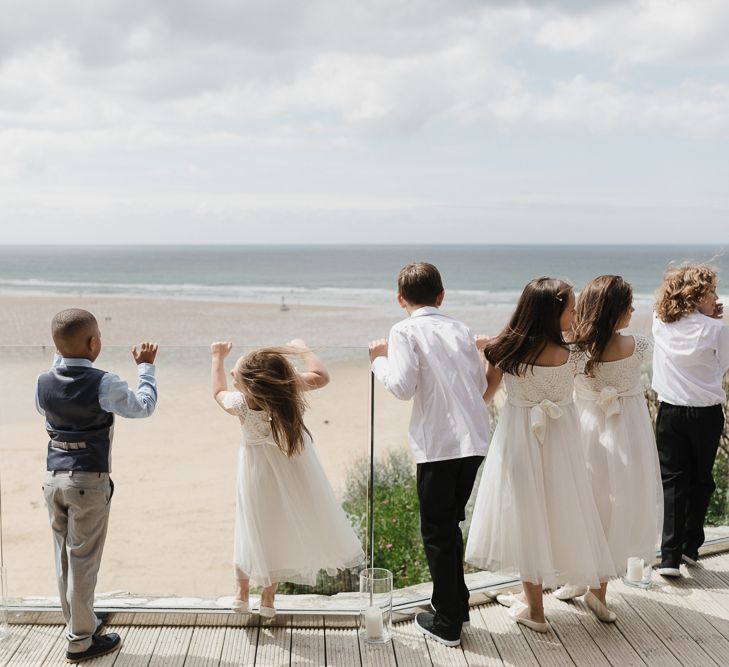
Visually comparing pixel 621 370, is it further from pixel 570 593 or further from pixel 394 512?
pixel 394 512

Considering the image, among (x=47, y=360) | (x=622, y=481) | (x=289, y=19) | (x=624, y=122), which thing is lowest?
(x=622, y=481)

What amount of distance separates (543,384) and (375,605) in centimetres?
122

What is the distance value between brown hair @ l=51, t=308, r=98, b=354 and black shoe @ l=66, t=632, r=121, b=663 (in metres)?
1.25

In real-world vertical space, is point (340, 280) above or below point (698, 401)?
below

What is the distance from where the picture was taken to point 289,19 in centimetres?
6450

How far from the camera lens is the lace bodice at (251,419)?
12.1 ft

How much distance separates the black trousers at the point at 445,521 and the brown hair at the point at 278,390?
56 centimetres

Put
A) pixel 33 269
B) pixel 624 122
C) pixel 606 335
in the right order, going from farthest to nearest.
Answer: pixel 624 122 < pixel 33 269 < pixel 606 335

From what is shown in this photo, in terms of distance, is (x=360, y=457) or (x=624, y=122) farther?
(x=624, y=122)

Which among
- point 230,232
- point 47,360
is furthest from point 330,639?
point 230,232

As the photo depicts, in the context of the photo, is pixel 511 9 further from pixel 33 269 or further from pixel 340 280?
pixel 33 269

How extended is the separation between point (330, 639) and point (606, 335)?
5.97 feet

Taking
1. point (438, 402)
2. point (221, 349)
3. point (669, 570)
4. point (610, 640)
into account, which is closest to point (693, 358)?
point (669, 570)

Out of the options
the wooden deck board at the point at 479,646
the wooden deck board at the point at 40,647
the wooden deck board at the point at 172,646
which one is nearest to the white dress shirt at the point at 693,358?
the wooden deck board at the point at 479,646
